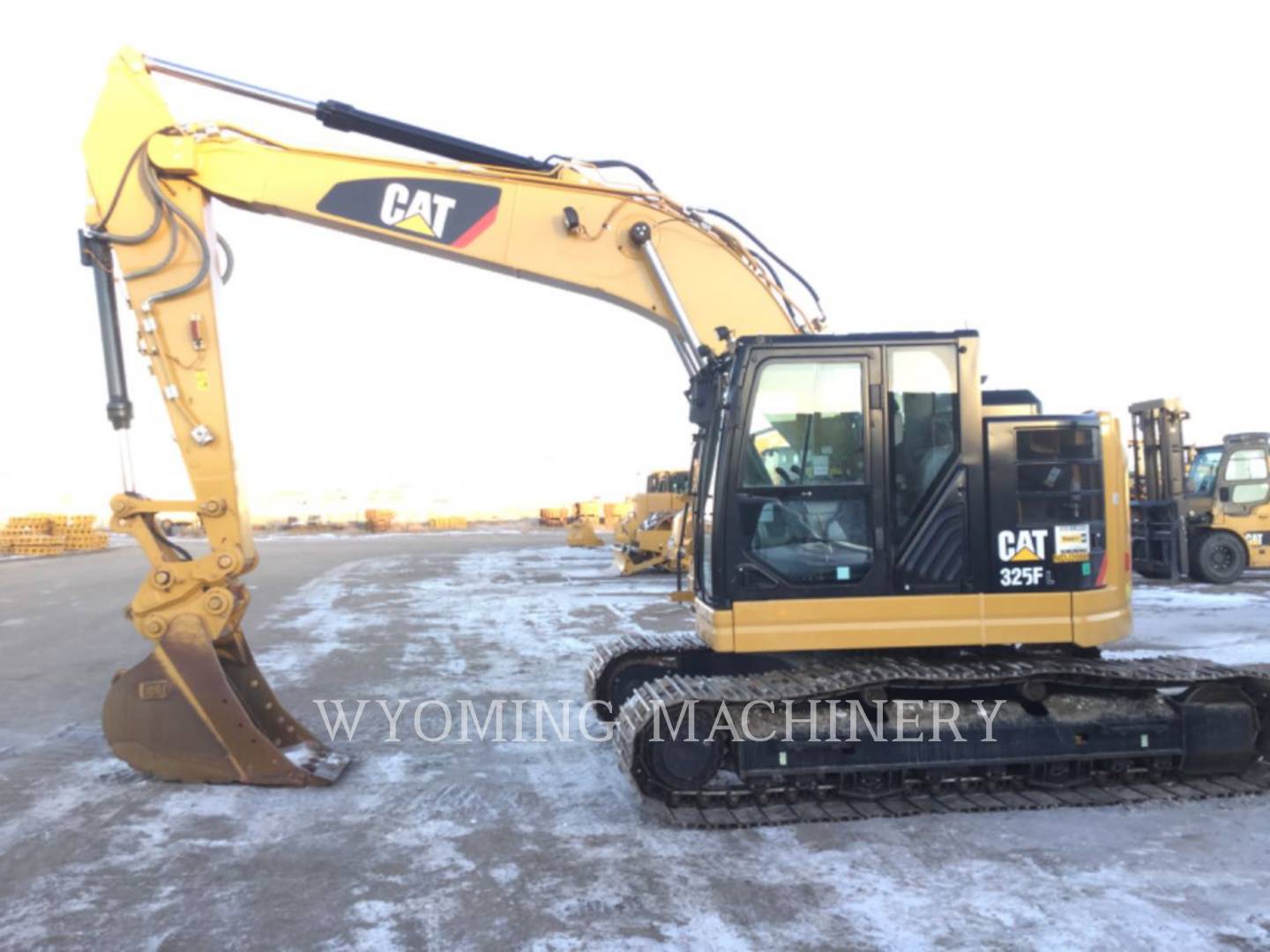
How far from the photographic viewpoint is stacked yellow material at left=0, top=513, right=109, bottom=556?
32.8m

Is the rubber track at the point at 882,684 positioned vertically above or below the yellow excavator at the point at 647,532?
below

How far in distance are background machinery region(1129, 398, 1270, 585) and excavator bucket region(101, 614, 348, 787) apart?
15802mm

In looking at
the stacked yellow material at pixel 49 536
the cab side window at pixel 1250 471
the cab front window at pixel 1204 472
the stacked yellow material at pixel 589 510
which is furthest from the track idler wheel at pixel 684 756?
the stacked yellow material at pixel 589 510

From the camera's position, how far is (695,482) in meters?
6.34

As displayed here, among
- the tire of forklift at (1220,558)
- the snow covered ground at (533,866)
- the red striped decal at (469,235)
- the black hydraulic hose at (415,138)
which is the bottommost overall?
the snow covered ground at (533,866)

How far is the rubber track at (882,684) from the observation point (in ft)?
17.7

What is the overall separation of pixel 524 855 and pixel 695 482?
252cm

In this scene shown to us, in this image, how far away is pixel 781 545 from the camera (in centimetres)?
562

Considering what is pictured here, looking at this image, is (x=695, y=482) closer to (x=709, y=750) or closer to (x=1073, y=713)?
(x=709, y=750)

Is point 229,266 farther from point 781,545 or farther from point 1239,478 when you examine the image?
point 1239,478

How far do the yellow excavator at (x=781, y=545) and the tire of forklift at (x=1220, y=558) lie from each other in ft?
41.7

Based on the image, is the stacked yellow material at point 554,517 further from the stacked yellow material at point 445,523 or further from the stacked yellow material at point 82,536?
the stacked yellow material at point 82,536

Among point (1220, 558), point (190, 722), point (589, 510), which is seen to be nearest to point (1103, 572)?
point (190, 722)

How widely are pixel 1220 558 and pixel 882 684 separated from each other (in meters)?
14.7
